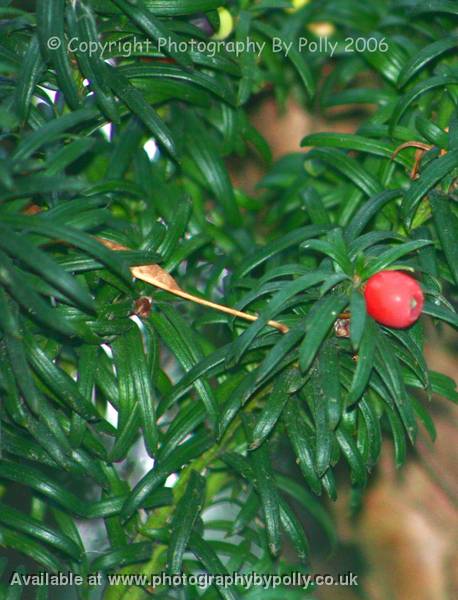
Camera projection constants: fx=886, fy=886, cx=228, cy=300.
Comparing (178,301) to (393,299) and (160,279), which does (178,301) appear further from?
(393,299)

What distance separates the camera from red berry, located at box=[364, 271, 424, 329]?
2.59 ft

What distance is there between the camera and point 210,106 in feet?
→ 3.85

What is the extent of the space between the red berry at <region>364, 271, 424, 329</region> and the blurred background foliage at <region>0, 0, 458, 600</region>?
15 millimetres

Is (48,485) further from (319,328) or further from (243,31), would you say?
(243,31)

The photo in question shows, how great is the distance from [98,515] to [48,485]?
0.08 m

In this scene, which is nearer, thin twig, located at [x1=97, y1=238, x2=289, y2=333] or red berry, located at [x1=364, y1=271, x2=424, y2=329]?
red berry, located at [x1=364, y1=271, x2=424, y2=329]

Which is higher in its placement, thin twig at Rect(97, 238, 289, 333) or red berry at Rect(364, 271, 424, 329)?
thin twig at Rect(97, 238, 289, 333)

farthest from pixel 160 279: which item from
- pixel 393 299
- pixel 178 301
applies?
pixel 393 299

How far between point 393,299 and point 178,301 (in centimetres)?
27

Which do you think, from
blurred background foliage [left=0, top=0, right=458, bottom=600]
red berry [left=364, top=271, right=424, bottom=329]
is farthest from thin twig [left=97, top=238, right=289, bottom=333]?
red berry [left=364, top=271, right=424, bottom=329]

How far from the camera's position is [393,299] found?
0.79 m

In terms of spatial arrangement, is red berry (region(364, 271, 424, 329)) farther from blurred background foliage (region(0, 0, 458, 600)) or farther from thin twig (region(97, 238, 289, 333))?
thin twig (region(97, 238, 289, 333))

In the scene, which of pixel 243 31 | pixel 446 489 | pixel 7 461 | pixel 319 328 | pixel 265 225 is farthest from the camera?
pixel 446 489

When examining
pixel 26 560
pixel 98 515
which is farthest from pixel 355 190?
pixel 26 560
